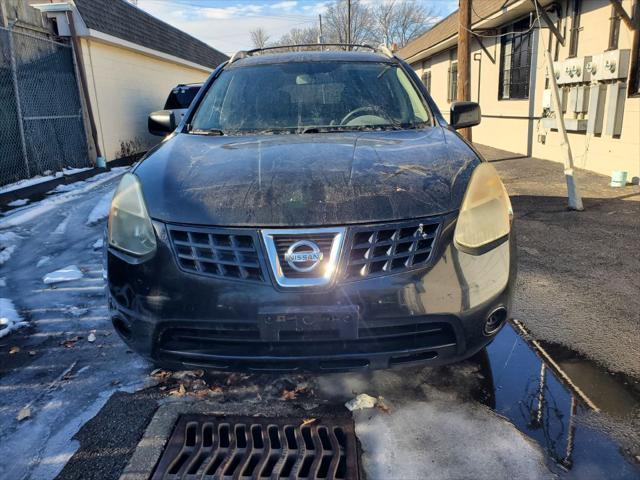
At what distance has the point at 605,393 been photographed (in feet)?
7.91

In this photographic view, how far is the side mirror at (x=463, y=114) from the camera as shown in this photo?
139 inches

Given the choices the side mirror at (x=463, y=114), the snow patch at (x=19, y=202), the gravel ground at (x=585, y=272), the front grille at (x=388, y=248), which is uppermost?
the side mirror at (x=463, y=114)

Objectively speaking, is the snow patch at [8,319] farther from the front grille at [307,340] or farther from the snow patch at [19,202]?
the snow patch at [19,202]

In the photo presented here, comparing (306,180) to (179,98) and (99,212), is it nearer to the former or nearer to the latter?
(99,212)

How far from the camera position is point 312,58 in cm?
361

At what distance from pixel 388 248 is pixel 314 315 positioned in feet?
1.31

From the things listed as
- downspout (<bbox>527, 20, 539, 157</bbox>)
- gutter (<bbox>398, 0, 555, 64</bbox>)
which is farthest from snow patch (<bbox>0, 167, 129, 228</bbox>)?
downspout (<bbox>527, 20, 539, 157</bbox>)

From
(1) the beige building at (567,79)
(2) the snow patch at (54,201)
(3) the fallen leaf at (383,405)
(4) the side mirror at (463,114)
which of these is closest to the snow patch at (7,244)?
(2) the snow patch at (54,201)

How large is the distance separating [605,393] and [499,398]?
0.54m

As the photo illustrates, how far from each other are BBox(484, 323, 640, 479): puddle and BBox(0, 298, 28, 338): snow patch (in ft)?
9.63

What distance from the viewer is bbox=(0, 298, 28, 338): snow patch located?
3.19m

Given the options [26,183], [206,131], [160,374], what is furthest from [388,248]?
[26,183]

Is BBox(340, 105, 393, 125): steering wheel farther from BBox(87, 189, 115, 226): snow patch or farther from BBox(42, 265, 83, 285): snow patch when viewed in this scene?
BBox(87, 189, 115, 226): snow patch

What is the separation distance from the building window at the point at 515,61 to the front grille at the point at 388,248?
1091 cm
